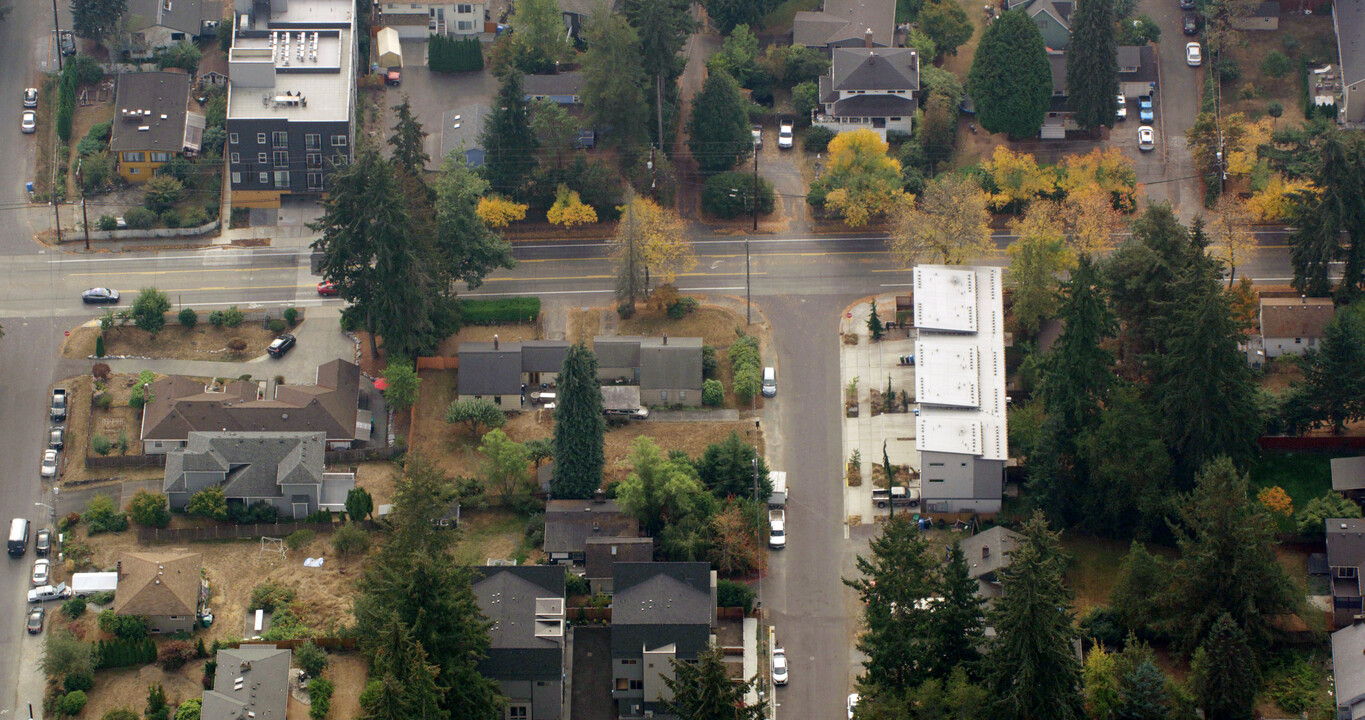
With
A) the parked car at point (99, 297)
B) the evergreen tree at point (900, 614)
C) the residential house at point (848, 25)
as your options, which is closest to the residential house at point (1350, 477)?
the evergreen tree at point (900, 614)

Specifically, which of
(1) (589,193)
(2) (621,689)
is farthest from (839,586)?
(1) (589,193)

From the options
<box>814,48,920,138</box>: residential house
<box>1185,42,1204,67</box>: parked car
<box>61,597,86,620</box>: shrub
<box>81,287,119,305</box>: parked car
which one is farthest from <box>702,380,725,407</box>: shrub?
<box>1185,42,1204,67</box>: parked car

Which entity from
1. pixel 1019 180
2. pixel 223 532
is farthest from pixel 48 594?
pixel 1019 180

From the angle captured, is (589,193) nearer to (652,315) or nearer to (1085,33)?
(652,315)

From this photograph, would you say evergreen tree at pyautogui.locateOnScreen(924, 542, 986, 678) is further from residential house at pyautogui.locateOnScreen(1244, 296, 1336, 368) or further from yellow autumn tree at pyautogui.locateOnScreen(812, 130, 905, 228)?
yellow autumn tree at pyautogui.locateOnScreen(812, 130, 905, 228)

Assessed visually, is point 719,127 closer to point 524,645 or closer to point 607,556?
point 607,556
